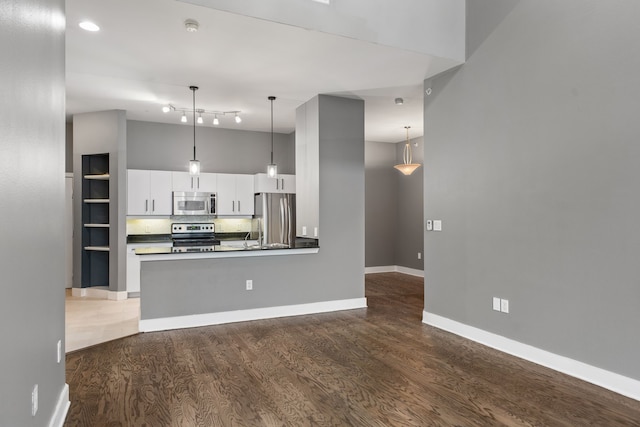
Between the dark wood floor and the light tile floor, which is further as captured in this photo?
the light tile floor

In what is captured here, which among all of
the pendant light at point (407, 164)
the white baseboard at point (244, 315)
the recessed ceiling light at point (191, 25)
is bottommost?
the white baseboard at point (244, 315)

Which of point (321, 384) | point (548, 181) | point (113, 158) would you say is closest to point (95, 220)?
point (113, 158)

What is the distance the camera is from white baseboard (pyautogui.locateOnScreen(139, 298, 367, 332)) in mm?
4453

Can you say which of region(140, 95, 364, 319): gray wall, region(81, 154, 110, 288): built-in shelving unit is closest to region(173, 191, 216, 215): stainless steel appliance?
region(81, 154, 110, 288): built-in shelving unit

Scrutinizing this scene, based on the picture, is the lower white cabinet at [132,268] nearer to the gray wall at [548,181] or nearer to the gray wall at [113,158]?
the gray wall at [113,158]

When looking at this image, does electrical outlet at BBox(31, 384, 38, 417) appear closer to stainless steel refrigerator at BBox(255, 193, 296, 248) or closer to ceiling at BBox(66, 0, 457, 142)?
ceiling at BBox(66, 0, 457, 142)

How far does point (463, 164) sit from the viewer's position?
4262 mm

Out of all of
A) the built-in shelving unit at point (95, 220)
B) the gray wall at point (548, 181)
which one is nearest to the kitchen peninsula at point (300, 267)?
the gray wall at point (548, 181)

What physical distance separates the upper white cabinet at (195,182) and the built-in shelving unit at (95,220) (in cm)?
105

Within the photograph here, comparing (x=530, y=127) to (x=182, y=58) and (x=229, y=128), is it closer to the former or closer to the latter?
(x=182, y=58)

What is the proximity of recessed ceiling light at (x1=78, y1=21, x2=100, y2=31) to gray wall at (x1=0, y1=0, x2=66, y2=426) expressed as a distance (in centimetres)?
80

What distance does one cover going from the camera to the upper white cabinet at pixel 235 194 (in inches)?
273

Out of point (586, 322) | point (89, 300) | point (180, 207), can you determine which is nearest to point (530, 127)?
point (586, 322)

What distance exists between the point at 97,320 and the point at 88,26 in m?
3.40
